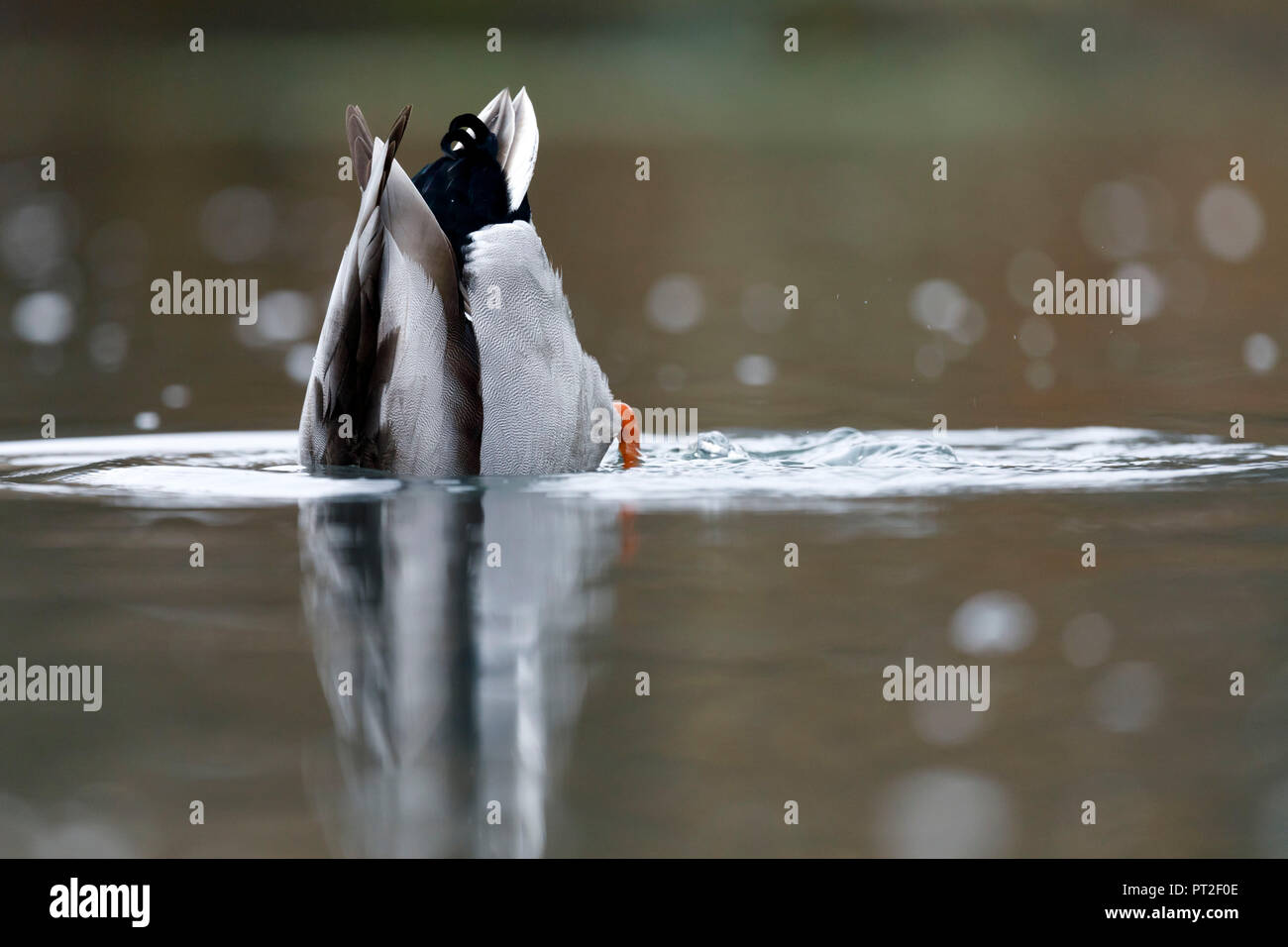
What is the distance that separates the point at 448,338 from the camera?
527 cm

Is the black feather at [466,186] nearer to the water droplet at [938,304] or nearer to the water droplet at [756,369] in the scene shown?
the water droplet at [756,369]

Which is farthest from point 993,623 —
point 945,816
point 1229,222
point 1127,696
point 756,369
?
point 1229,222

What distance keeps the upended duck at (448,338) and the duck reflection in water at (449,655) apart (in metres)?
0.22

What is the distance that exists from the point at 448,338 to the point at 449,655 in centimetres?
186

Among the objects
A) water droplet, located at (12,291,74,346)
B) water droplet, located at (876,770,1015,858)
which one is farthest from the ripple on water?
water droplet, located at (12,291,74,346)

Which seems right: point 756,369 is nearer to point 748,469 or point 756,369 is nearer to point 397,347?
point 748,469

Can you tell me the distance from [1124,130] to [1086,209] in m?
3.64

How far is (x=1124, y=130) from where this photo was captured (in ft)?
54.1

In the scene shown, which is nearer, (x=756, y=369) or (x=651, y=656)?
(x=651, y=656)

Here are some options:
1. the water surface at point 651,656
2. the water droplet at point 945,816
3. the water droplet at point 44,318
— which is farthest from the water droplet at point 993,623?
the water droplet at point 44,318

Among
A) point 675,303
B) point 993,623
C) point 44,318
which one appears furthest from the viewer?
point 675,303

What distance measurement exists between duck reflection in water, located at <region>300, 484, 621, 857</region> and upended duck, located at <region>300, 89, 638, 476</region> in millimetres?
216

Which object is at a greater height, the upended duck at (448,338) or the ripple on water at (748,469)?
the upended duck at (448,338)

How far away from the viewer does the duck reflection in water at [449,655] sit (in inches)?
110
